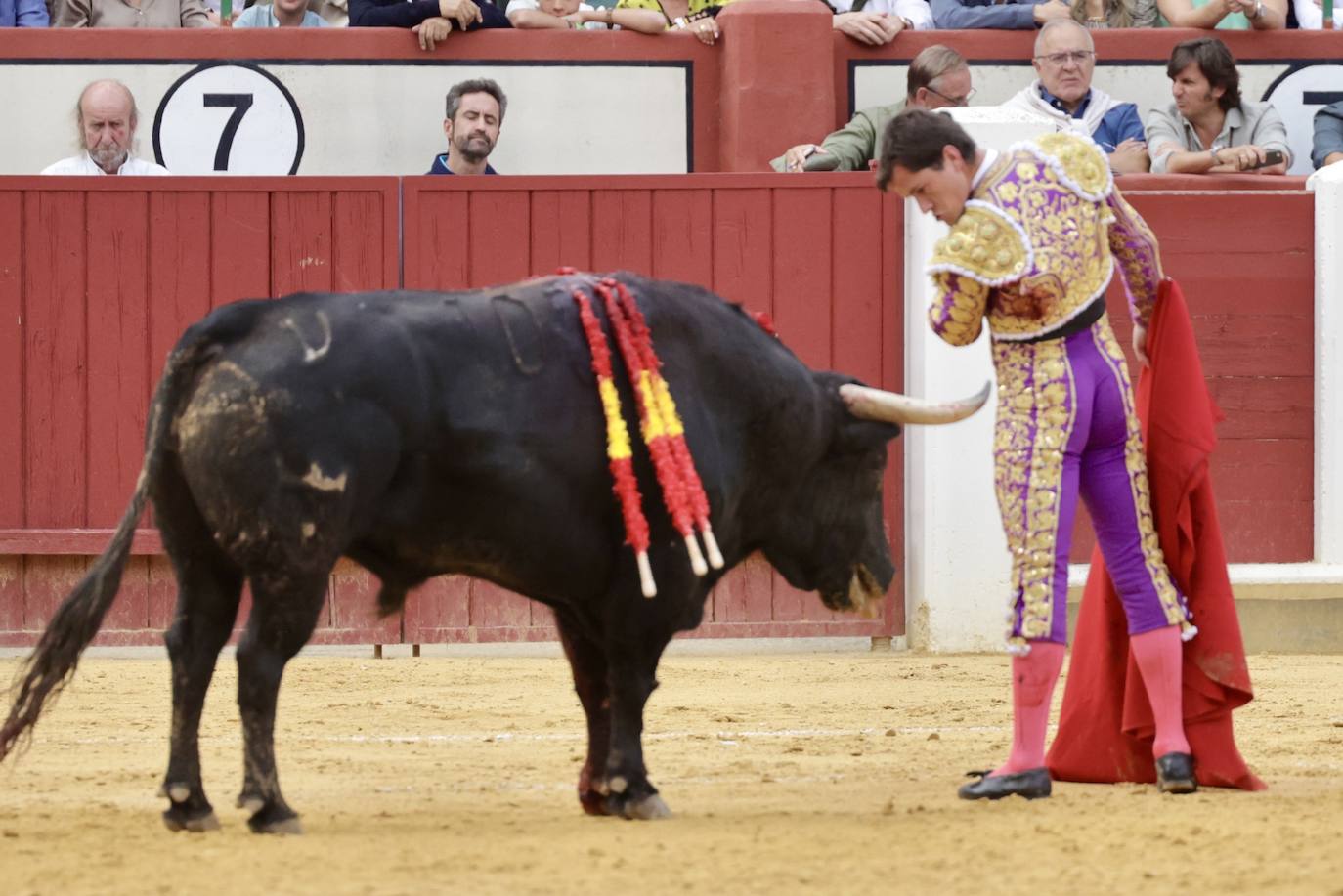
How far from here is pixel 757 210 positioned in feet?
28.2

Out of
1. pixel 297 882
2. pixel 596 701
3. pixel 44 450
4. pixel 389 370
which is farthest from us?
pixel 44 450

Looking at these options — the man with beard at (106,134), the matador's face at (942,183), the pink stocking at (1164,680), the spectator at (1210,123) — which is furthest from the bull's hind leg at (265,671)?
the spectator at (1210,123)

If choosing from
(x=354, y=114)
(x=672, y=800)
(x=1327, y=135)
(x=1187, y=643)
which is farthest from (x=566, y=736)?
(x=1327, y=135)

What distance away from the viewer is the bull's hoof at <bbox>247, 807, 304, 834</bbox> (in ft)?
14.3

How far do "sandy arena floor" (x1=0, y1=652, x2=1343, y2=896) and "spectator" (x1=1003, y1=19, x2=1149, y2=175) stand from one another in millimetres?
2283

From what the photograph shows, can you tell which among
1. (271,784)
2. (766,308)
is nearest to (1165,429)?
(271,784)

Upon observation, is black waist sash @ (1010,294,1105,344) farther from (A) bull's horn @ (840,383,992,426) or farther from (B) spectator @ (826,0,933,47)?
(B) spectator @ (826,0,933,47)

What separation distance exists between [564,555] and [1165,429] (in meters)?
1.52

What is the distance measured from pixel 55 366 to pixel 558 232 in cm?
200

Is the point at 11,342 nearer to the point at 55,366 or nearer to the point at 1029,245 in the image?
the point at 55,366

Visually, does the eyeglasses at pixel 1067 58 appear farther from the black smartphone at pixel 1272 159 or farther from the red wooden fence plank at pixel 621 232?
the red wooden fence plank at pixel 621 232

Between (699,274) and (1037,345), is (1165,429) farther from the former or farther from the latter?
(699,274)

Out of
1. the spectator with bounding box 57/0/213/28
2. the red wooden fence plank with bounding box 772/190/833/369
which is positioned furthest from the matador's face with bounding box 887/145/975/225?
the spectator with bounding box 57/0/213/28

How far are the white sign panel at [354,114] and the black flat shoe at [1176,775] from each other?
4.69 metres
